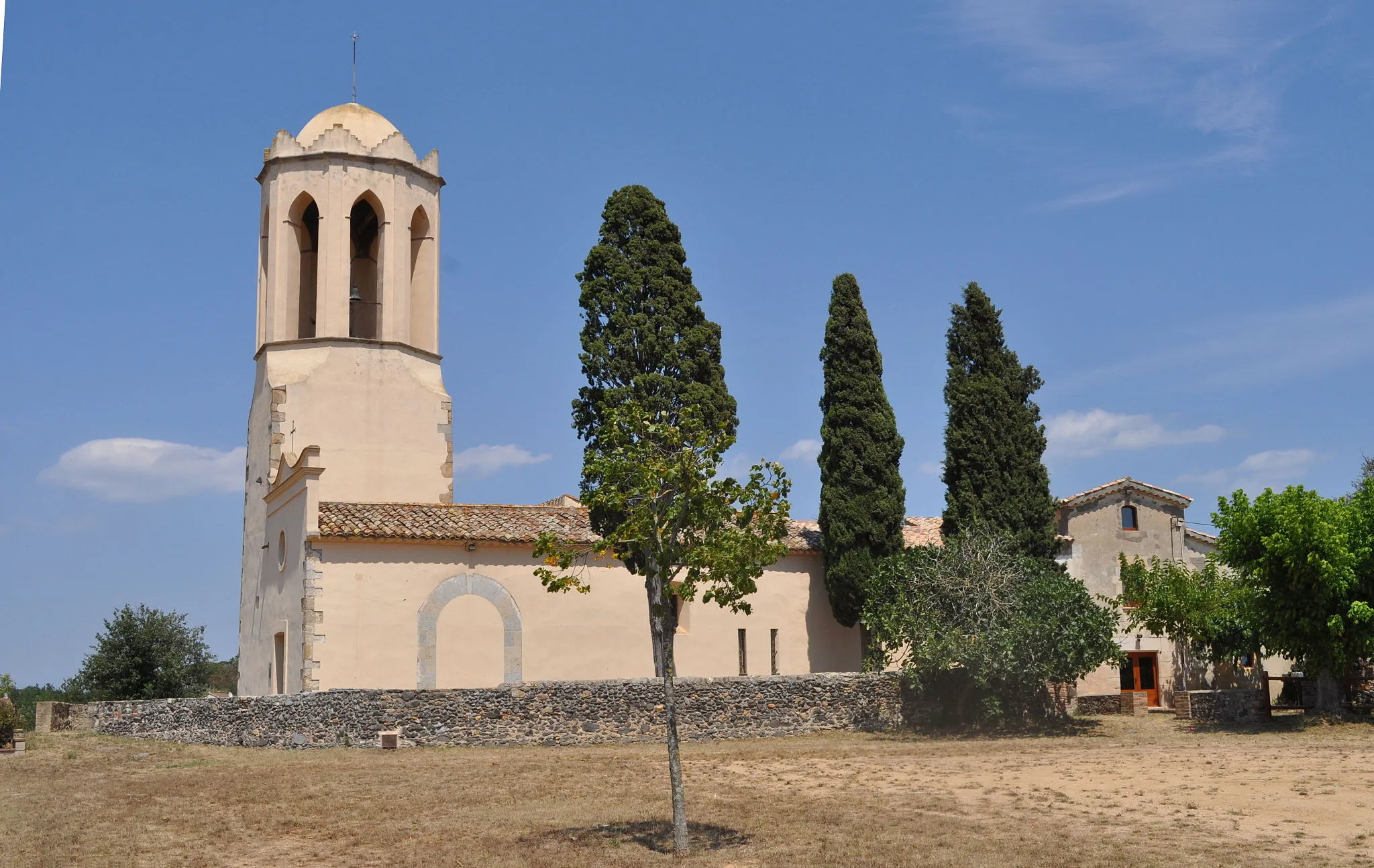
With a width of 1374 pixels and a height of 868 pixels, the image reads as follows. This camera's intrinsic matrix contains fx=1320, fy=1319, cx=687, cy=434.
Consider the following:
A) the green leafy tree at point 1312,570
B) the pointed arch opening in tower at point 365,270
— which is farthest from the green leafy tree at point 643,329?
the green leafy tree at point 1312,570

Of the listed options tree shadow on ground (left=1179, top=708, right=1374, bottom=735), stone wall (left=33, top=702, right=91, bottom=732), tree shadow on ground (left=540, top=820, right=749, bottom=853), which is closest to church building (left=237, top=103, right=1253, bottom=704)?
stone wall (left=33, top=702, right=91, bottom=732)

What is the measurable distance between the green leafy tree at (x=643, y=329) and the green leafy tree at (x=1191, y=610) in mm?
12399

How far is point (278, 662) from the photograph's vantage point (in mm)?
29031

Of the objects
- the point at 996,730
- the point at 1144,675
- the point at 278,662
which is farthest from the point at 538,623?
the point at 1144,675

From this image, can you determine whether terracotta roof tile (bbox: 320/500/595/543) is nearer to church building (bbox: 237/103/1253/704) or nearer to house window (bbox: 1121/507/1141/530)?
church building (bbox: 237/103/1253/704)

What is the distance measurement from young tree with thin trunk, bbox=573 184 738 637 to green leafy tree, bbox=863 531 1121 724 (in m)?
5.11

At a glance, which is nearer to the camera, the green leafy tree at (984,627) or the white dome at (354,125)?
the green leafy tree at (984,627)

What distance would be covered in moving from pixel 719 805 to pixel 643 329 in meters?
14.0

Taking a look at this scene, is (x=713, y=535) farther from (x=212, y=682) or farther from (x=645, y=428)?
(x=212, y=682)

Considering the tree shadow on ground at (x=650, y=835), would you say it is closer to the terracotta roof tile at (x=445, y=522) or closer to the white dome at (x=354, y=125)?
the terracotta roof tile at (x=445, y=522)

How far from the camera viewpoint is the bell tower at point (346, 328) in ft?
104

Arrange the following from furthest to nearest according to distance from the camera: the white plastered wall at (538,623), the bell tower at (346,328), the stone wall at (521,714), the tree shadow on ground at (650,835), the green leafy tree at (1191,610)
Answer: the green leafy tree at (1191,610)
the bell tower at (346,328)
the white plastered wall at (538,623)
the stone wall at (521,714)
the tree shadow on ground at (650,835)

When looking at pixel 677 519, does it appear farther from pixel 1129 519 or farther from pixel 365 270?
pixel 1129 519

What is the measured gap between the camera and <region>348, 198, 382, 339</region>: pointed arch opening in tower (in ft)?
109
